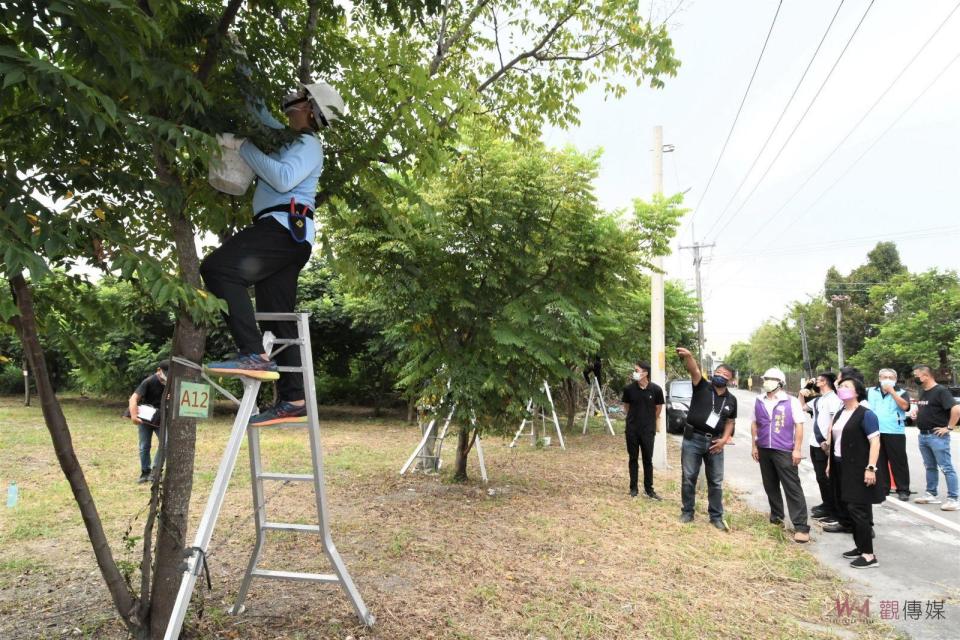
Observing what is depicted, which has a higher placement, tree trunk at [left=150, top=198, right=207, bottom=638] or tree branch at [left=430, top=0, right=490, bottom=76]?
tree branch at [left=430, top=0, right=490, bottom=76]

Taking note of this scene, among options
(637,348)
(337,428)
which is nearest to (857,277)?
(637,348)

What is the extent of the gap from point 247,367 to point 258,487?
1.39 m

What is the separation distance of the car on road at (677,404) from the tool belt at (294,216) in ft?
54.6

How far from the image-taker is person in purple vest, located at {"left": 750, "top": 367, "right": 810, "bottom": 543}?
7855 mm

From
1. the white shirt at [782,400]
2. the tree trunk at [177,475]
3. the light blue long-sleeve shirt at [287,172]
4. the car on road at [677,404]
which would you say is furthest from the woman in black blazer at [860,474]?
the car on road at [677,404]

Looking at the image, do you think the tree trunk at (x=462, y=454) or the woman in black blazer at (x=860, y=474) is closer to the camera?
the woman in black blazer at (x=860, y=474)

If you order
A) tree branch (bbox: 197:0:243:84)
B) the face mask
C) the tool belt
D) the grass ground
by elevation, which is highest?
tree branch (bbox: 197:0:243:84)

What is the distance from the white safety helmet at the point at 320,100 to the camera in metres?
3.80

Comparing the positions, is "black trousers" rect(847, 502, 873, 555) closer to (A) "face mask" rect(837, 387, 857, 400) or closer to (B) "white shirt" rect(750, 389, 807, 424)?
(A) "face mask" rect(837, 387, 857, 400)

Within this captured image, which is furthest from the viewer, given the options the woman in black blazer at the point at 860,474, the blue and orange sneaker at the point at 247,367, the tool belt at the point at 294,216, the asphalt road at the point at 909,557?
the woman in black blazer at the point at 860,474

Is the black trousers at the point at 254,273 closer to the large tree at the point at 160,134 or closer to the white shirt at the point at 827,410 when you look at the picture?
the large tree at the point at 160,134

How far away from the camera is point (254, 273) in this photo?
11.6ft

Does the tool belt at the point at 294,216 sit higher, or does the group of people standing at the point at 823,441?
the tool belt at the point at 294,216

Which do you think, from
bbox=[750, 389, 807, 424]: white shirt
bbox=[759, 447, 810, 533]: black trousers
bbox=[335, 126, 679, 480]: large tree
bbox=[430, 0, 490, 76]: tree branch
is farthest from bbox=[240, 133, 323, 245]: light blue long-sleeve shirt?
bbox=[759, 447, 810, 533]: black trousers
